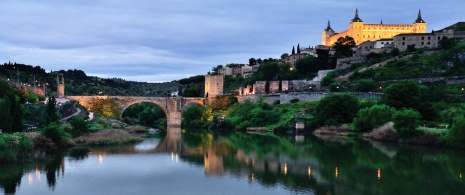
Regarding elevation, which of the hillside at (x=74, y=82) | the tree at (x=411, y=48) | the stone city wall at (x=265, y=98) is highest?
the tree at (x=411, y=48)

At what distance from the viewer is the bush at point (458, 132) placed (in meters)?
45.6

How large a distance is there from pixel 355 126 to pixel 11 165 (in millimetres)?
42265

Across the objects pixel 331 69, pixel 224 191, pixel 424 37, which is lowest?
pixel 224 191

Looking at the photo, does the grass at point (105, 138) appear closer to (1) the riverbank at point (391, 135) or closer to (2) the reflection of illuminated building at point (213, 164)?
(2) the reflection of illuminated building at point (213, 164)

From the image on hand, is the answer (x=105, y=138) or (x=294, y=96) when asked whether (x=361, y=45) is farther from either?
(x=105, y=138)

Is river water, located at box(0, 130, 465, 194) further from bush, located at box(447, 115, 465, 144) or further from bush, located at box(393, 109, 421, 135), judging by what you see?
bush, located at box(393, 109, 421, 135)

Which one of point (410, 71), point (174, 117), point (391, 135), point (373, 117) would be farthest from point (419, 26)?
point (391, 135)

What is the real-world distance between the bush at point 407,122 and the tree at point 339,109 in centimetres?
1421

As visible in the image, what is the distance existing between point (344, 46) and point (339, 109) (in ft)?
168

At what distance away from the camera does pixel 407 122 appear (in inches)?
2111

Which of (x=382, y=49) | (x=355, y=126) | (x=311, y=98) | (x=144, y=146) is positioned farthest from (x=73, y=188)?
(x=382, y=49)

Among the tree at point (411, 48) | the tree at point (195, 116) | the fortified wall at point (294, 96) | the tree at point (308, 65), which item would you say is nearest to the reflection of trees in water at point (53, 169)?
the fortified wall at point (294, 96)

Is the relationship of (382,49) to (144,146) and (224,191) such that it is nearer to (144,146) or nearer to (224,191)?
(144,146)

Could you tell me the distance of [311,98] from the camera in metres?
86.8
